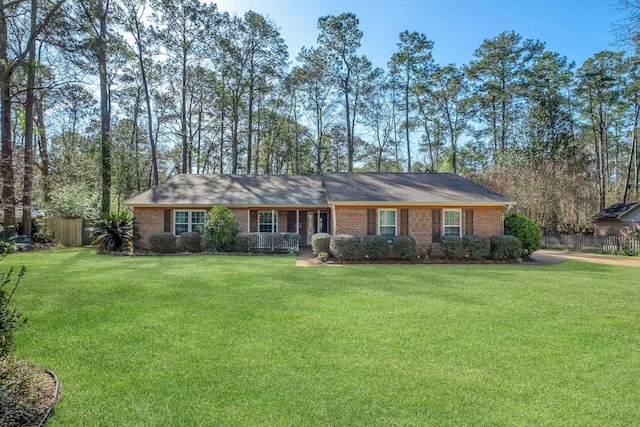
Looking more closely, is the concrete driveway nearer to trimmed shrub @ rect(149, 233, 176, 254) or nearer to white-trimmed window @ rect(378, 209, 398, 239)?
white-trimmed window @ rect(378, 209, 398, 239)

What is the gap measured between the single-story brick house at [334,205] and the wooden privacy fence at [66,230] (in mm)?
5446

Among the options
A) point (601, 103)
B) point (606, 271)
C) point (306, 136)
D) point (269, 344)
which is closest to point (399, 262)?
point (606, 271)

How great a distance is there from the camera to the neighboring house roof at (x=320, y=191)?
1594 centimetres

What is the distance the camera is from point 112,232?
54.1 ft

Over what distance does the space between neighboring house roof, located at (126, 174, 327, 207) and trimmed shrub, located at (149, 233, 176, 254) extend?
183 centimetres

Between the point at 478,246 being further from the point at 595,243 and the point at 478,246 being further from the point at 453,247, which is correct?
the point at 595,243

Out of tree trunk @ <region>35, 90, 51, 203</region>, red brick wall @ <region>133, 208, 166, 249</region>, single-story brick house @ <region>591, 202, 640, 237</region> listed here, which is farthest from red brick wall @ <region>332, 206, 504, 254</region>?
tree trunk @ <region>35, 90, 51, 203</region>

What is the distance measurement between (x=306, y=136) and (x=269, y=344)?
102 ft

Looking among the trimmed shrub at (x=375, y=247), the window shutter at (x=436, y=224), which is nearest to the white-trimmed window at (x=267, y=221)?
the trimmed shrub at (x=375, y=247)

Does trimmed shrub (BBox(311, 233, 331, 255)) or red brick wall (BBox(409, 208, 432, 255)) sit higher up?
red brick wall (BBox(409, 208, 432, 255))

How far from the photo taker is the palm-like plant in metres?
16.5

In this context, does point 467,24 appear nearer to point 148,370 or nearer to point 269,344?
point 269,344

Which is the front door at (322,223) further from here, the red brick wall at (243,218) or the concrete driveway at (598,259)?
the concrete driveway at (598,259)

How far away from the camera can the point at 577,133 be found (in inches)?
1212
